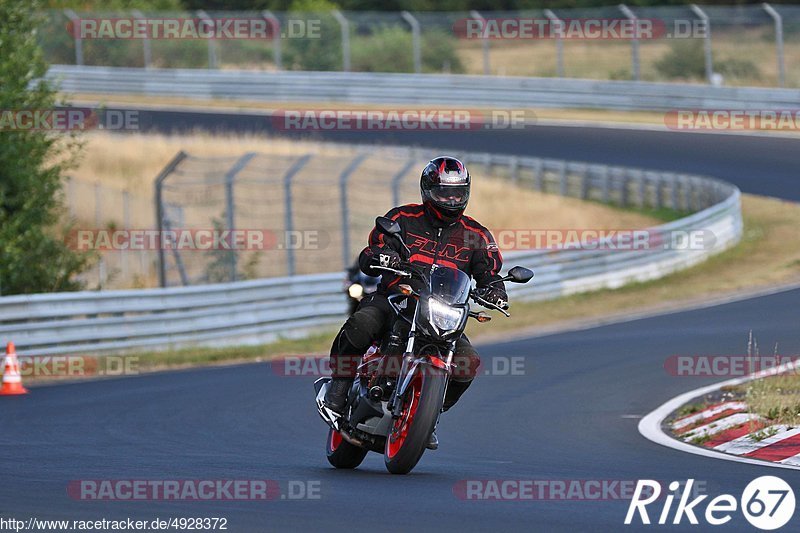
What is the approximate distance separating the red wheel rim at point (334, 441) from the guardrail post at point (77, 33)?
35106mm

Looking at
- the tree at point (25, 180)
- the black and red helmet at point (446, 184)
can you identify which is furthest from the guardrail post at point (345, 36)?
the black and red helmet at point (446, 184)

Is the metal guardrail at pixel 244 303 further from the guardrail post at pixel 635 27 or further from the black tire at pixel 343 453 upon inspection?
the guardrail post at pixel 635 27

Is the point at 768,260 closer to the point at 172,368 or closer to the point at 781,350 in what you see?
the point at 781,350

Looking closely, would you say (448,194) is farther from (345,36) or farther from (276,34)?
(276,34)

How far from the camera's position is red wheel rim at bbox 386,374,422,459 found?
332 inches

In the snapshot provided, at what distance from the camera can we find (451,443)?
11.7 meters

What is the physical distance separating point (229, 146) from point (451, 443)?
24.2 metres

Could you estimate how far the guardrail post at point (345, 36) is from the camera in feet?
137

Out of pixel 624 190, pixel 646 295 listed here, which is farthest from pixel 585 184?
pixel 646 295

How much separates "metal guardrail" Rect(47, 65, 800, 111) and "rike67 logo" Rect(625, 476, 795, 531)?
27.9m

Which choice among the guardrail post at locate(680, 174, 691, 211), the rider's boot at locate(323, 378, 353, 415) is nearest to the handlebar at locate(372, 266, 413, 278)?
the rider's boot at locate(323, 378, 353, 415)

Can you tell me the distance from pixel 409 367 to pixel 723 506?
2.09 m

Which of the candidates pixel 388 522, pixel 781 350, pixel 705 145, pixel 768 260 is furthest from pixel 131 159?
pixel 388 522

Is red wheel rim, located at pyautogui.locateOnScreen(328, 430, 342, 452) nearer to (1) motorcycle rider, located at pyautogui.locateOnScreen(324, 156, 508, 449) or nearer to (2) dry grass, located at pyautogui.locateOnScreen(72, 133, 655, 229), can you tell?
(1) motorcycle rider, located at pyautogui.locateOnScreen(324, 156, 508, 449)
